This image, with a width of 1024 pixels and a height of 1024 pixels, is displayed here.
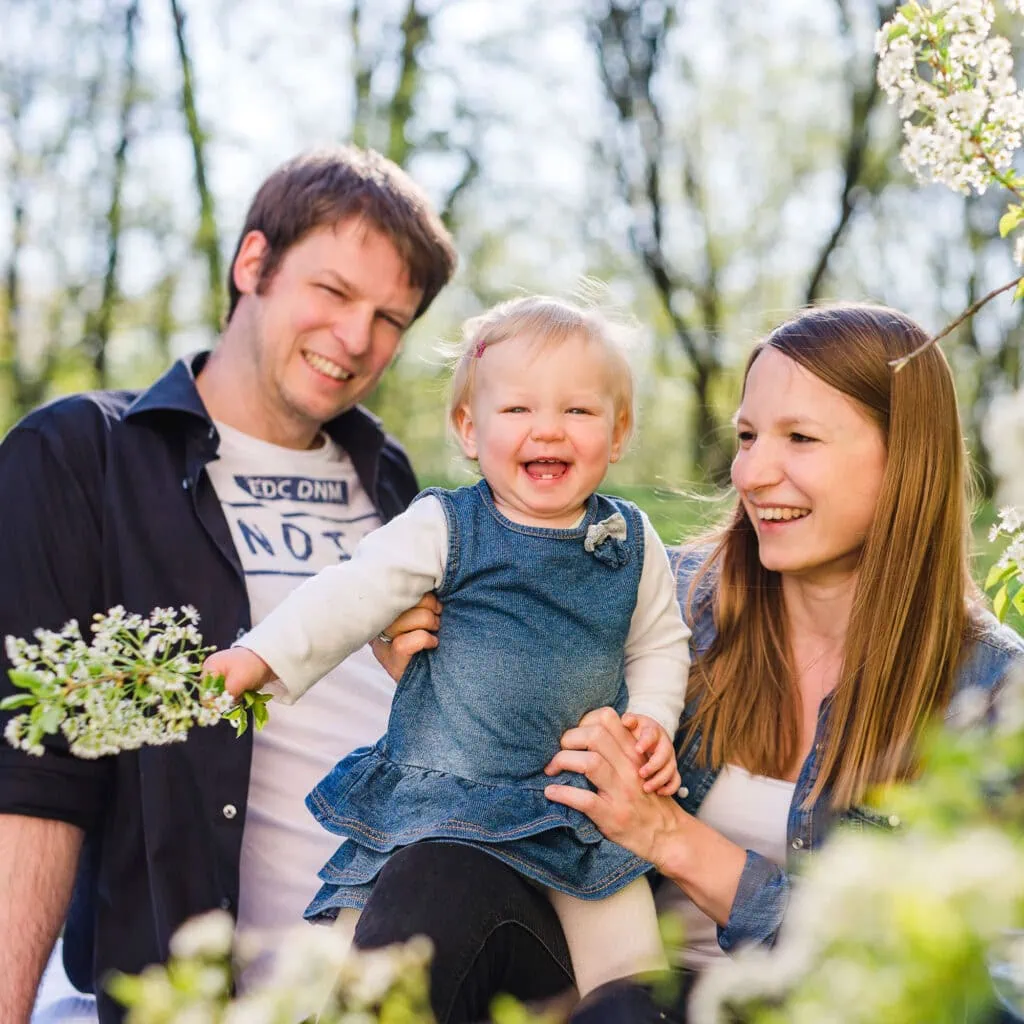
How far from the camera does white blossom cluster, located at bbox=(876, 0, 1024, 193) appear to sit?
170cm

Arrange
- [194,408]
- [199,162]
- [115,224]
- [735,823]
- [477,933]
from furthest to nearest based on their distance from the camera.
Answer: [115,224], [199,162], [194,408], [735,823], [477,933]

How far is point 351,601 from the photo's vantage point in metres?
2.16

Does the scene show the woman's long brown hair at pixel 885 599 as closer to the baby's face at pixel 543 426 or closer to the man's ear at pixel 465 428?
the baby's face at pixel 543 426

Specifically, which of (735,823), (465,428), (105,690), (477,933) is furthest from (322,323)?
(105,690)

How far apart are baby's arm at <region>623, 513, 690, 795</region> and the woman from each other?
5.2 inches

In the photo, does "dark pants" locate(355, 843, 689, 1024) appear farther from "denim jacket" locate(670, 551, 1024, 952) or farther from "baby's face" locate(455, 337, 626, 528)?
"baby's face" locate(455, 337, 626, 528)

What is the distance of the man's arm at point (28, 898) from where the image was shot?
8.22 feet

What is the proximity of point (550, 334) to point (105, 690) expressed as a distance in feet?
3.80

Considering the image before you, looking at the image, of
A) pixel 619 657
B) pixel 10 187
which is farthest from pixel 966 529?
pixel 10 187

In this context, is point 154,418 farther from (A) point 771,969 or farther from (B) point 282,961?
(A) point 771,969

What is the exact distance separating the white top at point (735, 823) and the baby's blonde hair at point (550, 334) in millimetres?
747

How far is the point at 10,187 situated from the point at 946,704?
13.0m

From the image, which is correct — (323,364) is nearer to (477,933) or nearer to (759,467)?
(759,467)

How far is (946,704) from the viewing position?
8.02ft
